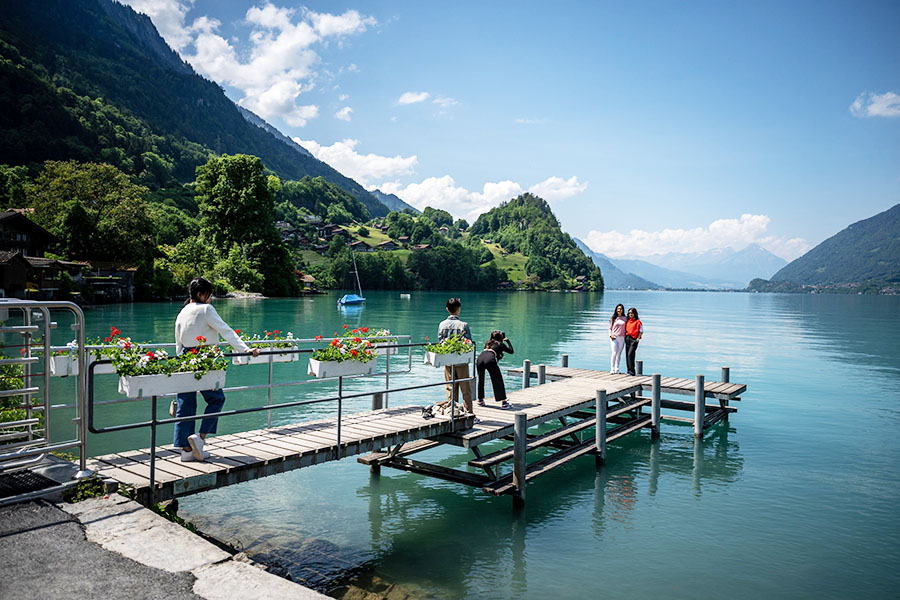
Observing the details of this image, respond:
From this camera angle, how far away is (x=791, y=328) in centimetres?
7212

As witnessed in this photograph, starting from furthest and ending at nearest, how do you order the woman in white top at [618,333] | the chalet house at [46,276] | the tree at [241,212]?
1. the tree at [241,212]
2. the chalet house at [46,276]
3. the woman in white top at [618,333]

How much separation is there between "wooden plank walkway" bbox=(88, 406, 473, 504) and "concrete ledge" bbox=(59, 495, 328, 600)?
1108mm

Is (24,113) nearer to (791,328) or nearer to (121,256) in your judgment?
(121,256)

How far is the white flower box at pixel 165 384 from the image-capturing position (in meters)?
7.37

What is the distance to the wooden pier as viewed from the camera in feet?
26.1

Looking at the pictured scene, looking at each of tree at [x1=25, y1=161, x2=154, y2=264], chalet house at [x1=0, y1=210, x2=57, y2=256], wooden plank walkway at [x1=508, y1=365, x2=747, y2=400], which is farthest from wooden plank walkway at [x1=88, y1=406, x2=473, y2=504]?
tree at [x1=25, y1=161, x2=154, y2=264]

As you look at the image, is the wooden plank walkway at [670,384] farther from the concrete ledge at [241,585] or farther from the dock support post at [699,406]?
the concrete ledge at [241,585]

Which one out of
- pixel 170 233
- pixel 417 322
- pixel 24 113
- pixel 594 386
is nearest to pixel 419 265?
pixel 170 233

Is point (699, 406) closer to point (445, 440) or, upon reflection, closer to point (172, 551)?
point (445, 440)

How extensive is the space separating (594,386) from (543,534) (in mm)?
7568

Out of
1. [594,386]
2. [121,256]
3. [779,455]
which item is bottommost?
[779,455]

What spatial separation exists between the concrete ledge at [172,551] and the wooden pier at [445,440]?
1165 millimetres

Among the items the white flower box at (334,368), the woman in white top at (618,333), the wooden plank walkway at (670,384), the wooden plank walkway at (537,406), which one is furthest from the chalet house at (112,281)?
the white flower box at (334,368)

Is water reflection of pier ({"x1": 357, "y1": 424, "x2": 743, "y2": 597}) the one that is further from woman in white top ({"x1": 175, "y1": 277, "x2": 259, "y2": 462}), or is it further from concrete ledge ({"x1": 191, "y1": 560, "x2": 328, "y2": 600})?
concrete ledge ({"x1": 191, "y1": 560, "x2": 328, "y2": 600})
